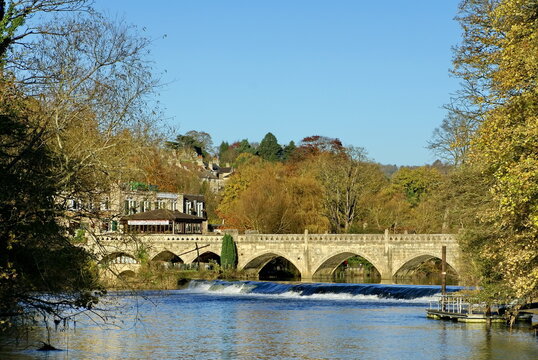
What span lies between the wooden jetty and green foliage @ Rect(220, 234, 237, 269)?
87.6ft

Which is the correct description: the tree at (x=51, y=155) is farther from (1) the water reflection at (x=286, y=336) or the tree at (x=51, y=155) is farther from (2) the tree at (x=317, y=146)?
(2) the tree at (x=317, y=146)

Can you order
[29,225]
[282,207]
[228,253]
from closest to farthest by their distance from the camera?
[29,225], [228,253], [282,207]

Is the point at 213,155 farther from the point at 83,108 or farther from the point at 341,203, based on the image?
the point at 83,108

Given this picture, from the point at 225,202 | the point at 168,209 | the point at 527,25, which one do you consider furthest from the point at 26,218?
the point at 225,202

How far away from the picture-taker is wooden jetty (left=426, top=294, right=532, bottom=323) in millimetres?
31797

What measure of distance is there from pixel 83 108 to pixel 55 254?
315cm

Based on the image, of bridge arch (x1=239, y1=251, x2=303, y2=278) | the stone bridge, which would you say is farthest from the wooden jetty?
bridge arch (x1=239, y1=251, x2=303, y2=278)

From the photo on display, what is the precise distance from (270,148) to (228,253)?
7954 centimetres

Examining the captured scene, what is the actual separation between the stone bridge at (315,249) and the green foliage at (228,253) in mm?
659

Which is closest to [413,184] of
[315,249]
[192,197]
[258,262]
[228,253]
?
[192,197]

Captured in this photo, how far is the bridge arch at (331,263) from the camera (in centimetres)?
5869

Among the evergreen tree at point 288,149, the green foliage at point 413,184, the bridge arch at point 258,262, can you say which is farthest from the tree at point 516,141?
the evergreen tree at point 288,149

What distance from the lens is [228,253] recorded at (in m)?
61.5

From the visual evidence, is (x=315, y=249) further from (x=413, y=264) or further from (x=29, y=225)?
(x=29, y=225)
